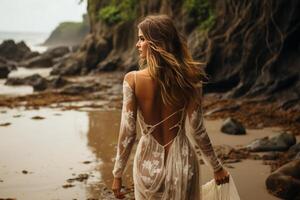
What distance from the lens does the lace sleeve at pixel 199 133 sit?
3.16m

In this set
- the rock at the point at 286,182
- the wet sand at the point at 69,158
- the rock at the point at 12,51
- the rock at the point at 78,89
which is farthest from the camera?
the rock at the point at 12,51

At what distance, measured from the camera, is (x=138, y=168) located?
10.4 feet

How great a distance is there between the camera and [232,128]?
29.3ft

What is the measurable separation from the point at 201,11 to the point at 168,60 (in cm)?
1320

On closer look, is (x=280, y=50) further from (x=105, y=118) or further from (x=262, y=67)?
(x=105, y=118)

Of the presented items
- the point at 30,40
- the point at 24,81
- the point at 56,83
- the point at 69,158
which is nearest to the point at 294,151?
the point at 69,158

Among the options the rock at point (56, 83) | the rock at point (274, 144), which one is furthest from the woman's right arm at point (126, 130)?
the rock at point (56, 83)

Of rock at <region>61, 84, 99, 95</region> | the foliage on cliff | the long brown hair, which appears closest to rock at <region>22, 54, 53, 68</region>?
rock at <region>61, 84, 99, 95</region>

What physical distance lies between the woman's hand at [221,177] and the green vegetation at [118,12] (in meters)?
19.7

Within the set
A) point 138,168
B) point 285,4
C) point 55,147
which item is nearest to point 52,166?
point 55,147

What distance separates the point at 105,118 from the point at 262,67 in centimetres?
430

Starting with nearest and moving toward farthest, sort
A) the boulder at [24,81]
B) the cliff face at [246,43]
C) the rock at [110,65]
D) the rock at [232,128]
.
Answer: the rock at [232,128]
the cliff face at [246,43]
the boulder at [24,81]
the rock at [110,65]

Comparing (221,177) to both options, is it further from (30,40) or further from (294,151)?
(30,40)

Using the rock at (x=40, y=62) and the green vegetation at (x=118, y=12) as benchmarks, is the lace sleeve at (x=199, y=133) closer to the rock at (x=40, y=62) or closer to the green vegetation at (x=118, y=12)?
the green vegetation at (x=118, y=12)
